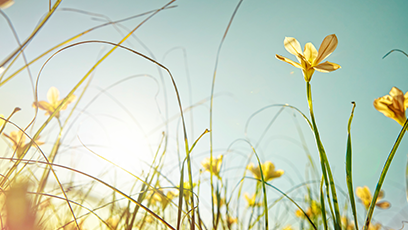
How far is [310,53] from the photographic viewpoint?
0.69 m

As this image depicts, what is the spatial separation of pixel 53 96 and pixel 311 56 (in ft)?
3.89

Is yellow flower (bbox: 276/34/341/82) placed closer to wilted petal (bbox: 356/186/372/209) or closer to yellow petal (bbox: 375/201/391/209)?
wilted petal (bbox: 356/186/372/209)

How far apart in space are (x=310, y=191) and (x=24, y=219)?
→ 1478 mm

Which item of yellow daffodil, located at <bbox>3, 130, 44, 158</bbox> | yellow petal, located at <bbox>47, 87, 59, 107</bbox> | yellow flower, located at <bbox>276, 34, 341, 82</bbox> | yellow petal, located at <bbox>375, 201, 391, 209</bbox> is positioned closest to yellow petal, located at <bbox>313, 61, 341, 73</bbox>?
yellow flower, located at <bbox>276, 34, 341, 82</bbox>

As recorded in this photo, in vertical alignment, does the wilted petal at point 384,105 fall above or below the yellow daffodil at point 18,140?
above

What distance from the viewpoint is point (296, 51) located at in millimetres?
671

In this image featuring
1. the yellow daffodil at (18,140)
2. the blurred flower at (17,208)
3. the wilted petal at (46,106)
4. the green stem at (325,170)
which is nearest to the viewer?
the blurred flower at (17,208)

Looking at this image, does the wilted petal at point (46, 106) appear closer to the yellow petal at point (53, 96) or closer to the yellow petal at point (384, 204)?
the yellow petal at point (53, 96)

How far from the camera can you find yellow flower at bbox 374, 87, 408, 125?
642 mm

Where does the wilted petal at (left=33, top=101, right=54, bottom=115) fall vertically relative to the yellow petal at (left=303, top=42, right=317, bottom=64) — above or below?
below

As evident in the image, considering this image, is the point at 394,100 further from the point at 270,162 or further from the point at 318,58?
the point at 270,162

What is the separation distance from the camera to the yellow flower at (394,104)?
0.64m

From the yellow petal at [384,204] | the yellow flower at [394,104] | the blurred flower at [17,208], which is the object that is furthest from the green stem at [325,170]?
the yellow petal at [384,204]

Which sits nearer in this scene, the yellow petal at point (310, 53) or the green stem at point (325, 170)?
the green stem at point (325, 170)
